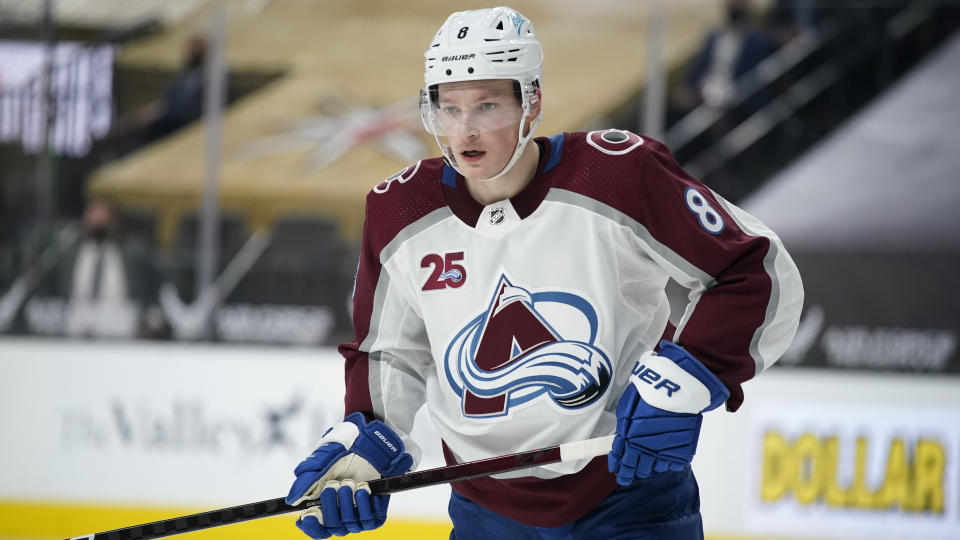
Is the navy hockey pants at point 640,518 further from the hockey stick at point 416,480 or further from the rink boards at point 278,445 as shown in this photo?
the rink boards at point 278,445

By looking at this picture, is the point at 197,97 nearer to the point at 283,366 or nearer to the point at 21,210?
the point at 21,210

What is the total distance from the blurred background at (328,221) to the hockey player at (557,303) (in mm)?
1891

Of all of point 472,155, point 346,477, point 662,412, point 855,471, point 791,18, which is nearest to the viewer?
point 662,412

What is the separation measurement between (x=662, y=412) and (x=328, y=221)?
2782 mm

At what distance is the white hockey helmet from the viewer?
169 cm

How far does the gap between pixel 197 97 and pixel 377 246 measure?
2691 mm

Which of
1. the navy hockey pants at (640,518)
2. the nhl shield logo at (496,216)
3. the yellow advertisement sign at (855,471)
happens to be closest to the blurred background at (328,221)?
the yellow advertisement sign at (855,471)

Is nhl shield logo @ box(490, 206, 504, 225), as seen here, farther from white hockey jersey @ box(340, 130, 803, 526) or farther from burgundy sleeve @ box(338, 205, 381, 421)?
burgundy sleeve @ box(338, 205, 381, 421)

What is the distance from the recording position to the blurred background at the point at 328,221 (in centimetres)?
359

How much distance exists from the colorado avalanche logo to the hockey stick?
0.08 metres

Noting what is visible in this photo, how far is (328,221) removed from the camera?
421 centimetres

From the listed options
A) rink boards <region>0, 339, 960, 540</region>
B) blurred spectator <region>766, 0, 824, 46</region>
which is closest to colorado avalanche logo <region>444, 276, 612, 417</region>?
rink boards <region>0, 339, 960, 540</region>

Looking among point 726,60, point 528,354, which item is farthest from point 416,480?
point 726,60

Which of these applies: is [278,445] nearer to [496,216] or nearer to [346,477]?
[346,477]
